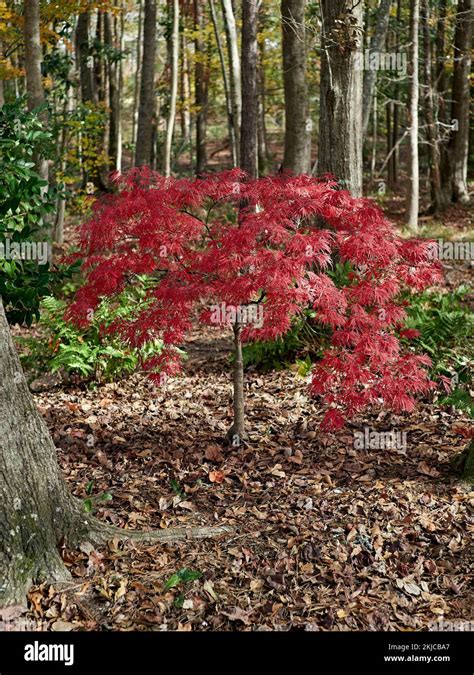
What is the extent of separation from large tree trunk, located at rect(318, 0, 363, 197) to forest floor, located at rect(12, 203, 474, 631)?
7.54 ft

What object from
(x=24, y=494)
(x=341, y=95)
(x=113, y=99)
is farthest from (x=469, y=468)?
(x=113, y=99)

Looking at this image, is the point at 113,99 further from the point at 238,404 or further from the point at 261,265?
the point at 261,265

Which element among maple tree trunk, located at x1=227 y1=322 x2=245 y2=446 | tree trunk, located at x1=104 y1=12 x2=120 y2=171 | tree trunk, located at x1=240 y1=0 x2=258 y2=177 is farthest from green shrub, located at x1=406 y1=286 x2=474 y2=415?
tree trunk, located at x1=104 y1=12 x2=120 y2=171

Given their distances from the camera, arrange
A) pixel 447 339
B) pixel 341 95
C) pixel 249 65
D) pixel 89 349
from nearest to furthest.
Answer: pixel 341 95, pixel 447 339, pixel 89 349, pixel 249 65

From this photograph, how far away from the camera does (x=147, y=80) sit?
40.7ft

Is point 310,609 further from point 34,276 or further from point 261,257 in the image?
point 34,276

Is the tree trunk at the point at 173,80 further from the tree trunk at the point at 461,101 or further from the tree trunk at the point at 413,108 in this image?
the tree trunk at the point at 461,101

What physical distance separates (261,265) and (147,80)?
9228 mm

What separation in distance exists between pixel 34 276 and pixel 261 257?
1.79 meters

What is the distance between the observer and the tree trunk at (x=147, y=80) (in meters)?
12.2

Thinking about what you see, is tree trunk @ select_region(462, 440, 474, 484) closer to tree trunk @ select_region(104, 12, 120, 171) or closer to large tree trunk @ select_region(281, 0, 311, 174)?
large tree trunk @ select_region(281, 0, 311, 174)

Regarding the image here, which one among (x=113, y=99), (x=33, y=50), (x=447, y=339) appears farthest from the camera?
(x=113, y=99)

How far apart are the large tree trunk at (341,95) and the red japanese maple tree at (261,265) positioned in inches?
85.6

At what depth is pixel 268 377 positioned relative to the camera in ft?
23.4
